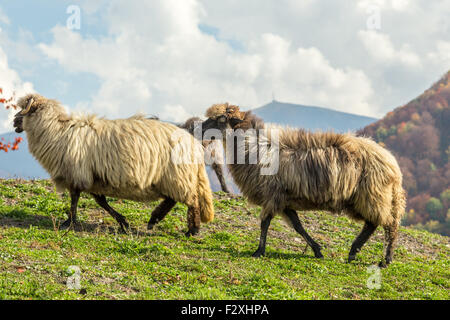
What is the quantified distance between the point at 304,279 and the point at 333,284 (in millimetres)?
486

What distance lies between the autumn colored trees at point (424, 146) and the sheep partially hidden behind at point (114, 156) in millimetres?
99416

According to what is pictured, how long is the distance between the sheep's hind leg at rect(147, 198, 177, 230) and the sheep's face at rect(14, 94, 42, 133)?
3451 millimetres

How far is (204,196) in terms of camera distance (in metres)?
10.0

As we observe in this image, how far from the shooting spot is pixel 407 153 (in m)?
126

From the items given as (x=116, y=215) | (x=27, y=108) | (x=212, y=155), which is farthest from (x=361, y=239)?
(x=27, y=108)

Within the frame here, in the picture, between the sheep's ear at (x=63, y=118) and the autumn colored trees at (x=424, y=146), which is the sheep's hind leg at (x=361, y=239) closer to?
the sheep's ear at (x=63, y=118)

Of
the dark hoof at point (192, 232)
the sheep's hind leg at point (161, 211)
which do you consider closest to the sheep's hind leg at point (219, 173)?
the sheep's hind leg at point (161, 211)

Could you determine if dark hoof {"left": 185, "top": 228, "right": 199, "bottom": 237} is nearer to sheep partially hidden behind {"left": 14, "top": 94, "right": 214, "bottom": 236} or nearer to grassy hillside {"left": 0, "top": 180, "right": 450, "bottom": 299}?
sheep partially hidden behind {"left": 14, "top": 94, "right": 214, "bottom": 236}

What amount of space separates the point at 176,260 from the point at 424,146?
13625 cm

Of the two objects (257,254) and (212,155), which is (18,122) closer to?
(257,254)

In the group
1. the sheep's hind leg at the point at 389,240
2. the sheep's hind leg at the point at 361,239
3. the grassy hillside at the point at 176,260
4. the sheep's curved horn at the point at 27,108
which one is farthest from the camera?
the sheep's curved horn at the point at 27,108

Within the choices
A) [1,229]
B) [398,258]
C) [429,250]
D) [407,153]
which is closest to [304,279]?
[398,258]

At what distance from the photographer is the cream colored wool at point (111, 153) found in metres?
9.01
